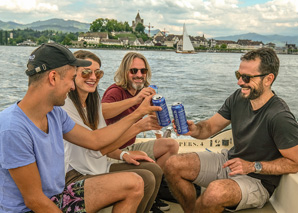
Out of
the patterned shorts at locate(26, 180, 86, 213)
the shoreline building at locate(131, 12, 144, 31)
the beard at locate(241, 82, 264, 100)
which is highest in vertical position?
the shoreline building at locate(131, 12, 144, 31)

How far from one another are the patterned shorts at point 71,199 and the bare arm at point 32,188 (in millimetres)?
123

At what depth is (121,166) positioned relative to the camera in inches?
87.5

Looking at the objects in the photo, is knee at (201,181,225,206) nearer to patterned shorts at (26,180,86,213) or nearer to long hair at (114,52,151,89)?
patterned shorts at (26,180,86,213)

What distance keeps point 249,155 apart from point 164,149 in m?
0.76

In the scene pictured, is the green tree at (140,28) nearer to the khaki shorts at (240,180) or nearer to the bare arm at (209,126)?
the bare arm at (209,126)

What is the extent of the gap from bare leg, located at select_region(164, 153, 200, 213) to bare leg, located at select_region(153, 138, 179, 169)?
1.29ft

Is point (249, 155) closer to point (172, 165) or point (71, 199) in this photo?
point (172, 165)

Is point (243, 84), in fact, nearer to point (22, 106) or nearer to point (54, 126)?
point (54, 126)

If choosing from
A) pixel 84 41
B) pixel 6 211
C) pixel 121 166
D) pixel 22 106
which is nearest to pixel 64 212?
pixel 6 211

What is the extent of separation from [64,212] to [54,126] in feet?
1.33

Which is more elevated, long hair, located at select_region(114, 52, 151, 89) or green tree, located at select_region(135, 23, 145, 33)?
green tree, located at select_region(135, 23, 145, 33)

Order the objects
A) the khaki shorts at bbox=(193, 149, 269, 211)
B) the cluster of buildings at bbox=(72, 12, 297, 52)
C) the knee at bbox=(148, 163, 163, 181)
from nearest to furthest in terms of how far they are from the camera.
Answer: the khaki shorts at bbox=(193, 149, 269, 211), the knee at bbox=(148, 163, 163, 181), the cluster of buildings at bbox=(72, 12, 297, 52)

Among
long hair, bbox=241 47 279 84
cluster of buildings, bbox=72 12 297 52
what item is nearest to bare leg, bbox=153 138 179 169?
long hair, bbox=241 47 279 84

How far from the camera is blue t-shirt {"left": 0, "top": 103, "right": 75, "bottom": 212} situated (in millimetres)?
1336
